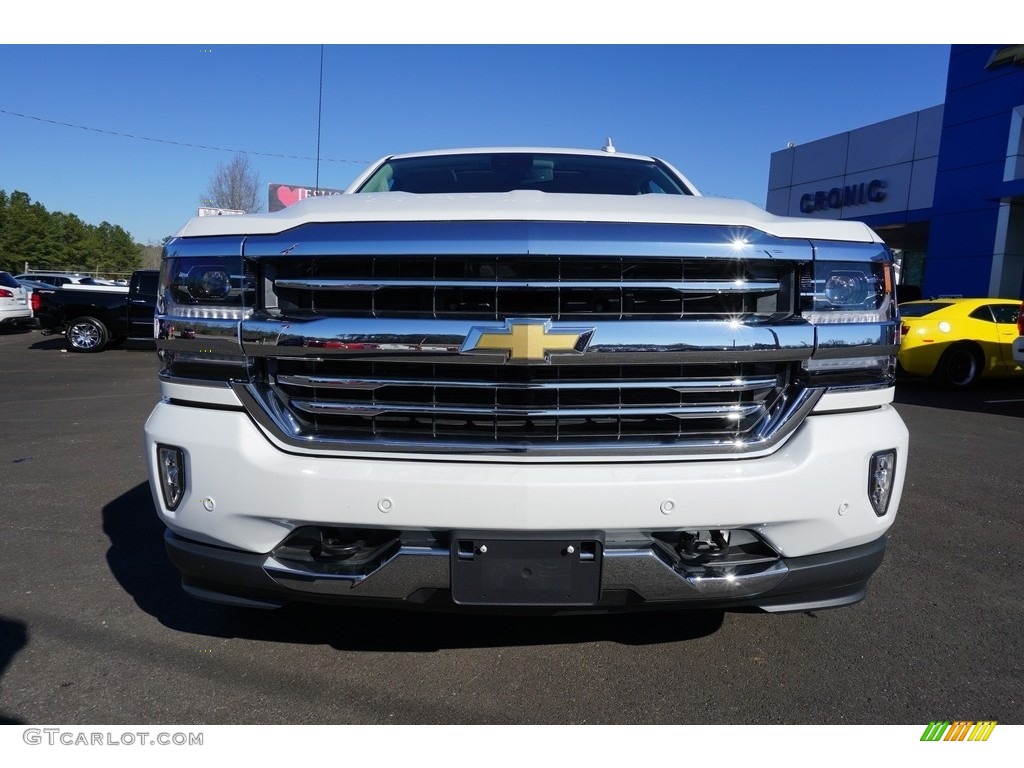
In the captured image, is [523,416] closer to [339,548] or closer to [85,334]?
[339,548]

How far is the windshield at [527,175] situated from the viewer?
3570 millimetres

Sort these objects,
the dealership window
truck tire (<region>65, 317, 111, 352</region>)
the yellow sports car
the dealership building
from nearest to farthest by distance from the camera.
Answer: the yellow sports car → truck tire (<region>65, 317, 111, 352</region>) → the dealership window → the dealership building

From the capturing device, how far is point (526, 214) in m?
1.98

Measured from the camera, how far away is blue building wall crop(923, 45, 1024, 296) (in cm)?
1714

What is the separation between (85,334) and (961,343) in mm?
16522

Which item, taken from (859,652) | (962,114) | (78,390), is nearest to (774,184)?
(962,114)

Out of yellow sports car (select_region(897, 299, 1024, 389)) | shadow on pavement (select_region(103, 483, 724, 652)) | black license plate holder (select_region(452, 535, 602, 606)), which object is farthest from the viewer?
yellow sports car (select_region(897, 299, 1024, 389))

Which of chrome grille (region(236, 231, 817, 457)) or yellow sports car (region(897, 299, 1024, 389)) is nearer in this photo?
chrome grille (region(236, 231, 817, 457))

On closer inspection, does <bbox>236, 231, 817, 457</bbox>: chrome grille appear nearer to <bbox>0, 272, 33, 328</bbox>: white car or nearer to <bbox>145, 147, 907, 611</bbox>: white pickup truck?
<bbox>145, 147, 907, 611</bbox>: white pickup truck

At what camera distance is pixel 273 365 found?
2.03m

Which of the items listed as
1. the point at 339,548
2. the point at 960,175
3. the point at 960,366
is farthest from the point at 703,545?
the point at 960,175

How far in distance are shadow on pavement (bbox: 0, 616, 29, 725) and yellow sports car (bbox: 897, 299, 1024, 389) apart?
10980mm

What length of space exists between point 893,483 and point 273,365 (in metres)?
1.93

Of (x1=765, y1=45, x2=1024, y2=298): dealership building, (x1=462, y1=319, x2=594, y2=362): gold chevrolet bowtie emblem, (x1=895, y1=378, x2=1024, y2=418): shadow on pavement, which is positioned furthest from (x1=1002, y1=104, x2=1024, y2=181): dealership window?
(x1=462, y1=319, x2=594, y2=362): gold chevrolet bowtie emblem
